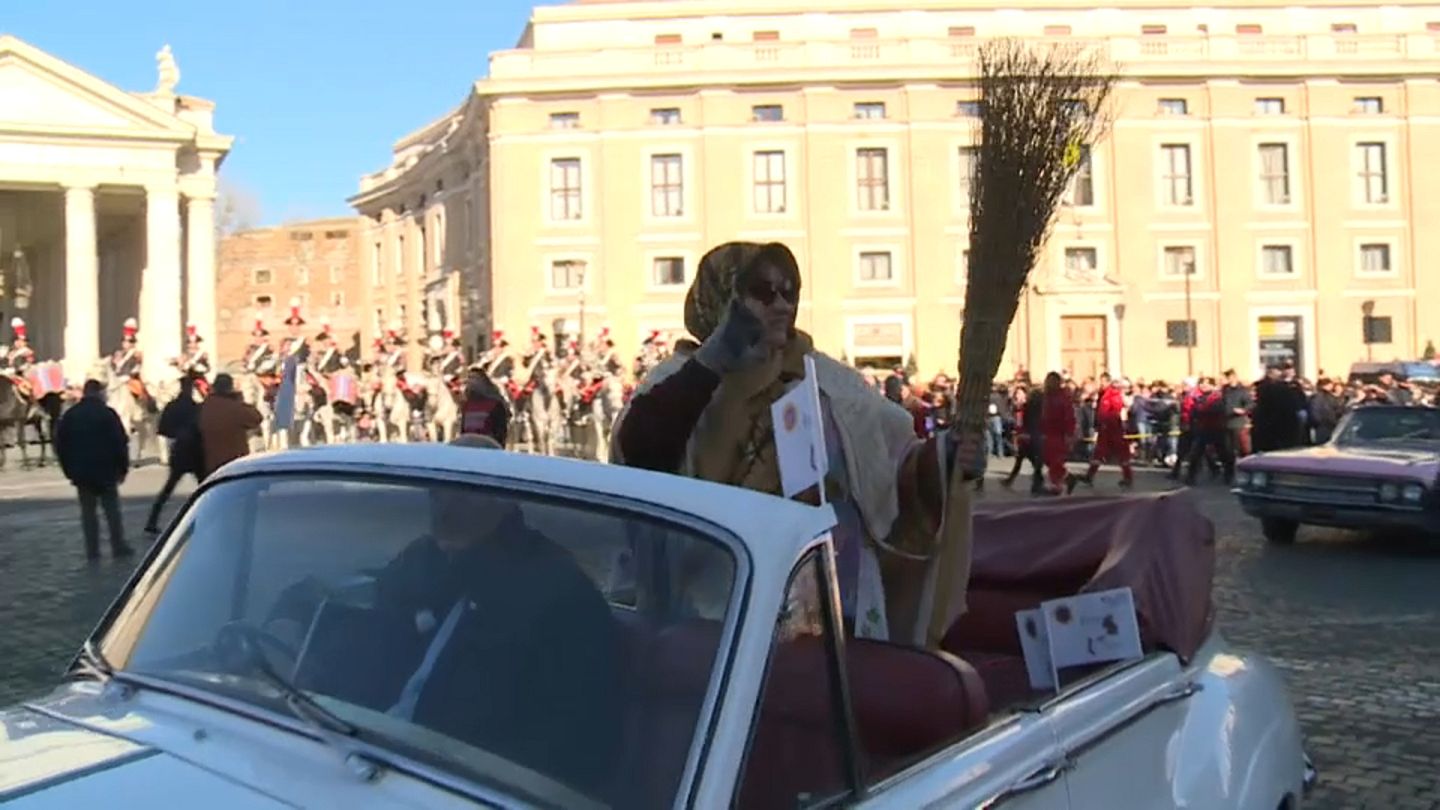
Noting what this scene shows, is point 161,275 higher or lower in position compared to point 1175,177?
lower

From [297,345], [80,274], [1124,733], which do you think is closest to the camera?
[1124,733]

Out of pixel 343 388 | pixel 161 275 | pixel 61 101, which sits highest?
pixel 61 101

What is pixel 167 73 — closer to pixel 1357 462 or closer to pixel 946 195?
pixel 946 195

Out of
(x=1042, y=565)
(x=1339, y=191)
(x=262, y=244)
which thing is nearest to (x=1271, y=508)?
(x=1042, y=565)

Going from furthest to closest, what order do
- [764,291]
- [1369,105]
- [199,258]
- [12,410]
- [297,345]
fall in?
[199,258] < [1369,105] < [12,410] < [297,345] < [764,291]

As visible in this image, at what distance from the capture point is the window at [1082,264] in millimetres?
52750

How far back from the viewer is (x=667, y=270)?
177ft

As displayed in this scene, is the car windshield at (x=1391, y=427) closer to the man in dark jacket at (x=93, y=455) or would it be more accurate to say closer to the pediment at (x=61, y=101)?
the man in dark jacket at (x=93, y=455)

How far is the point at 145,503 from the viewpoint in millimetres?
19125

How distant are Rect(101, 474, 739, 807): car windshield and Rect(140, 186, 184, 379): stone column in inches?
2124

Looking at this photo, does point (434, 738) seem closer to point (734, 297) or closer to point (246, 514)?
point (246, 514)

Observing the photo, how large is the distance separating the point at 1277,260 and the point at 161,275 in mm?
45427

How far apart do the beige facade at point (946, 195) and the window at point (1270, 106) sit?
10 cm

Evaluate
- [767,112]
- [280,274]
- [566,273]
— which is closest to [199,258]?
[566,273]
